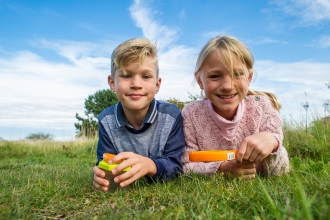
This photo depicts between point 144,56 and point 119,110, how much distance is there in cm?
62

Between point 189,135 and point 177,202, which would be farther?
point 189,135

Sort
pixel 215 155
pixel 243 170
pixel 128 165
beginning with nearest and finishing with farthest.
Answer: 1. pixel 128 165
2. pixel 215 155
3. pixel 243 170

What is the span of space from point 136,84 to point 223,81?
2.60 feet

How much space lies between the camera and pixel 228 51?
2826 mm

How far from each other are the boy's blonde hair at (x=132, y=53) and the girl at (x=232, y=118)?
0.50 meters

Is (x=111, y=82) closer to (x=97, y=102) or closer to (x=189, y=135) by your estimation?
(x=189, y=135)

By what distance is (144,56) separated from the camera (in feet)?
9.80

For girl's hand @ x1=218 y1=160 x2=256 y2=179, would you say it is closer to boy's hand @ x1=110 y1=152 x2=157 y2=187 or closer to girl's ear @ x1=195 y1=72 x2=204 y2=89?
boy's hand @ x1=110 y1=152 x2=157 y2=187

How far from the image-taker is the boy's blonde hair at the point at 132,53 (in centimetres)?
294

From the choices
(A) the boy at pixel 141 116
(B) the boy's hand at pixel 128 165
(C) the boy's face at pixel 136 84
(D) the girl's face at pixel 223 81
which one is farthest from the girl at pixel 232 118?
(B) the boy's hand at pixel 128 165

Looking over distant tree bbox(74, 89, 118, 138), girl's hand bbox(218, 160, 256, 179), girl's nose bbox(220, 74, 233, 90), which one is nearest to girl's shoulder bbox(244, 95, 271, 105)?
girl's nose bbox(220, 74, 233, 90)

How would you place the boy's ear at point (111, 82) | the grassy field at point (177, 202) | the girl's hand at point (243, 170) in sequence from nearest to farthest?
the grassy field at point (177, 202) < the girl's hand at point (243, 170) < the boy's ear at point (111, 82)

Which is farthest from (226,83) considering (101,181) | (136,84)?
(101,181)

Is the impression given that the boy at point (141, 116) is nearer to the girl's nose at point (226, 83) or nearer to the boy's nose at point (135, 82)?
the boy's nose at point (135, 82)
